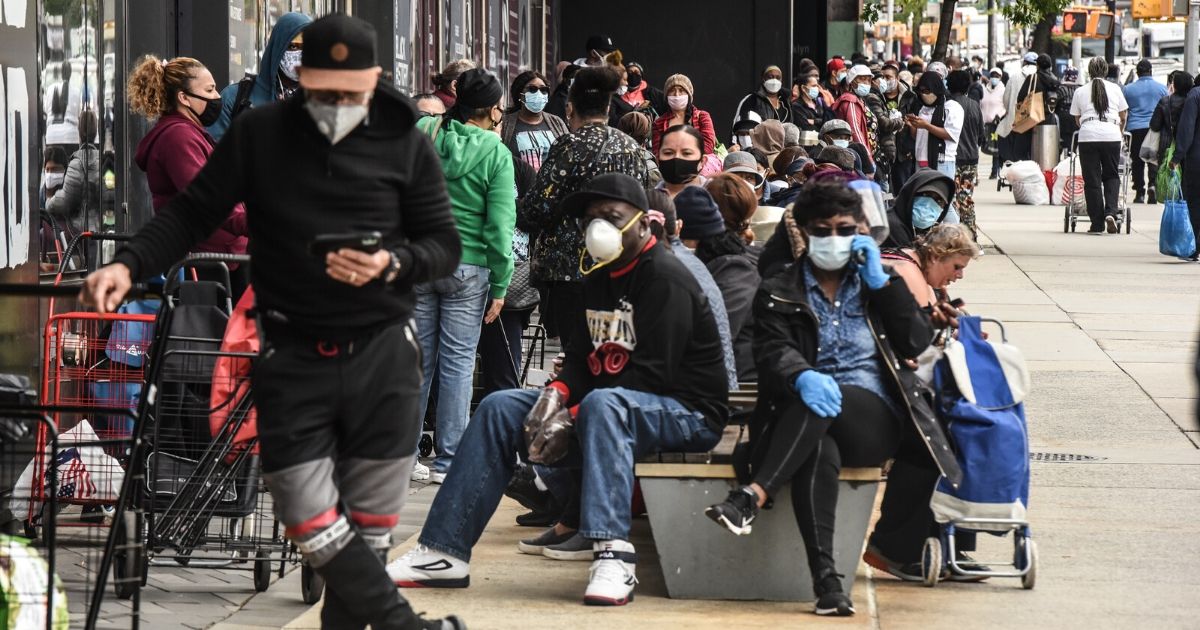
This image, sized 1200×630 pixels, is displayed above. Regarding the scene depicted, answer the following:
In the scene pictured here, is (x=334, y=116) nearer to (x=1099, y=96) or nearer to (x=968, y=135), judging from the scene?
(x=968, y=135)

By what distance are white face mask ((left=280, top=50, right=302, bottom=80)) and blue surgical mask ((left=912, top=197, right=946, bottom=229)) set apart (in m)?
2.96

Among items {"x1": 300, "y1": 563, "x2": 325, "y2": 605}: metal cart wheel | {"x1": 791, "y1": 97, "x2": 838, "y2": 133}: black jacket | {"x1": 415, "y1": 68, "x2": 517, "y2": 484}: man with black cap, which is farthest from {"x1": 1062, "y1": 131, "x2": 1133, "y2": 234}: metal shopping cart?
{"x1": 300, "y1": 563, "x2": 325, "y2": 605}: metal cart wheel

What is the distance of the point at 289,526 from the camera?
4336 millimetres

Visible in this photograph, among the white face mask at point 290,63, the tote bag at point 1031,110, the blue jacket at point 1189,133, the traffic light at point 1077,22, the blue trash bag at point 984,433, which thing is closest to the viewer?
the blue trash bag at point 984,433

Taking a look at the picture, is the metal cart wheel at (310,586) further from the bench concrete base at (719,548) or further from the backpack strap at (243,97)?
the backpack strap at (243,97)

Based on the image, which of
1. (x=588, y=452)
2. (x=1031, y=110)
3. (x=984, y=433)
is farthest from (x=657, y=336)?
(x=1031, y=110)

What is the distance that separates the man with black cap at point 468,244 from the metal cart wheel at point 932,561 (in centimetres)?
229

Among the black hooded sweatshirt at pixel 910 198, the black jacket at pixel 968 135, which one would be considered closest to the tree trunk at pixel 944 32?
the black jacket at pixel 968 135

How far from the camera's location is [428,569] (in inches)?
241

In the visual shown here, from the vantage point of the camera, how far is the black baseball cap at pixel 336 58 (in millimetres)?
4133

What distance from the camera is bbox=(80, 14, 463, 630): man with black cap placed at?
420 cm

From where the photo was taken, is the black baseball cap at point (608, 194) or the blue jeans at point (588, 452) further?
the black baseball cap at point (608, 194)

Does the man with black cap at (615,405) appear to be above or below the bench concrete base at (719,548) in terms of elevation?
above

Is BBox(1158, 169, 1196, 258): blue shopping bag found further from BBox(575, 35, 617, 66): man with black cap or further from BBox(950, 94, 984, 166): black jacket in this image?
BBox(575, 35, 617, 66): man with black cap
